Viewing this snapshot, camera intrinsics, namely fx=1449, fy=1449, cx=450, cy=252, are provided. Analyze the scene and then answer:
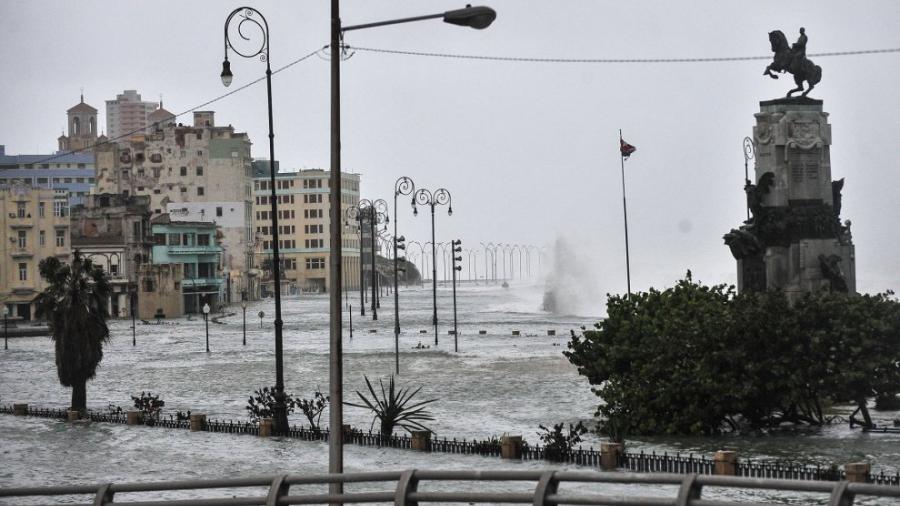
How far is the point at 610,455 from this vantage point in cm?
2438

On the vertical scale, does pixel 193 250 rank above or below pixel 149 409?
above

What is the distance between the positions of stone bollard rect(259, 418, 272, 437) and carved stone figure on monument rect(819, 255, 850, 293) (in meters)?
16.8

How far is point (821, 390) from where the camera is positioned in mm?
29625

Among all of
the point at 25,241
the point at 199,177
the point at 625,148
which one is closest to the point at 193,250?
the point at 25,241

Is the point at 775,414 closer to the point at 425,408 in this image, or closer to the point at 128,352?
the point at 425,408

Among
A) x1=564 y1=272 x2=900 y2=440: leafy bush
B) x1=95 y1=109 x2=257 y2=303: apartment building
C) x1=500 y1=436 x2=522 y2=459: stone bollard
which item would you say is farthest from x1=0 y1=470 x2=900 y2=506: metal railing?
x1=95 y1=109 x2=257 y2=303: apartment building

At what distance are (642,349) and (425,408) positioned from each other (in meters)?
7.78

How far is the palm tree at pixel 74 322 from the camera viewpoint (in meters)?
37.2

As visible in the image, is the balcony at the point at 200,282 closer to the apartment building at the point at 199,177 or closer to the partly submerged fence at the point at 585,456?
the apartment building at the point at 199,177

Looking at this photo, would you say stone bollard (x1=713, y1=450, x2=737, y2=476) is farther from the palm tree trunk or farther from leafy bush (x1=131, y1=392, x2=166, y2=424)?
the palm tree trunk

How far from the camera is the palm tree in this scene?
3719 centimetres

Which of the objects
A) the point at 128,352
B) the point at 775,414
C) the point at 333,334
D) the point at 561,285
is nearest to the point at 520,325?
the point at 128,352

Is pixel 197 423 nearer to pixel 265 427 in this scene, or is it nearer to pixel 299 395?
pixel 265 427

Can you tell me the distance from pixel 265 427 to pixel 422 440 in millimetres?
4909
